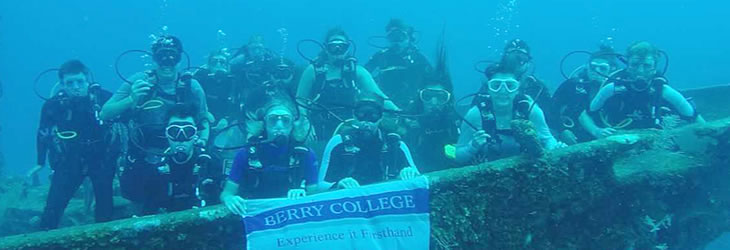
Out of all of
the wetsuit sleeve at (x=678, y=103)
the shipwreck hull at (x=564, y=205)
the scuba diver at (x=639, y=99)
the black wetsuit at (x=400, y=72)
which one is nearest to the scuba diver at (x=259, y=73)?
the black wetsuit at (x=400, y=72)

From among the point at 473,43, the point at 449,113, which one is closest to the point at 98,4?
the point at 473,43

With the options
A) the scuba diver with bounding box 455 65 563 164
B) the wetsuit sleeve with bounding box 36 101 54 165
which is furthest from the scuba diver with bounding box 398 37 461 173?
the wetsuit sleeve with bounding box 36 101 54 165

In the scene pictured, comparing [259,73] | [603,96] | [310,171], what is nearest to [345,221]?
[310,171]

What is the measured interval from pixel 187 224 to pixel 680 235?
5490mm

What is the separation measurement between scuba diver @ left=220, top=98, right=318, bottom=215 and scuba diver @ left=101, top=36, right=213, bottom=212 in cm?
111

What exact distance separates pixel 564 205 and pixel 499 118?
6.25 ft

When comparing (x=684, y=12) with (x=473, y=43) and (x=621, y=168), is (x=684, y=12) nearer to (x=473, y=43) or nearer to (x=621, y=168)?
(x=473, y=43)

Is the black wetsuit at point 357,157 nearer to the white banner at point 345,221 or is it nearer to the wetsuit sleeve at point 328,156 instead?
the wetsuit sleeve at point 328,156

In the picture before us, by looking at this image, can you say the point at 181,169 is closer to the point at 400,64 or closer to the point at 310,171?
the point at 310,171

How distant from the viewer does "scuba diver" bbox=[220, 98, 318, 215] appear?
5410 millimetres

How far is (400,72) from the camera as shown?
10734 mm

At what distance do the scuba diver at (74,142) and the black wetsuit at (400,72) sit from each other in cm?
572

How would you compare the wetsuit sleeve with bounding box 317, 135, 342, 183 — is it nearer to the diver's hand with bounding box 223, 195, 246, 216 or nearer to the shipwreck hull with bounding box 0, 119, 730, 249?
the shipwreck hull with bounding box 0, 119, 730, 249

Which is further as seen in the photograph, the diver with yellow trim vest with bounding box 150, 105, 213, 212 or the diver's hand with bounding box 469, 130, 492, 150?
the diver's hand with bounding box 469, 130, 492, 150
